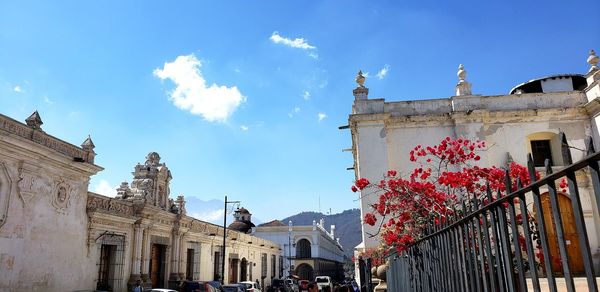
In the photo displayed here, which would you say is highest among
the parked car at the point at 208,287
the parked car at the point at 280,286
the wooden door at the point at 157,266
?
the wooden door at the point at 157,266

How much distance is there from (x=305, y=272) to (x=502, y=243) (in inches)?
2076

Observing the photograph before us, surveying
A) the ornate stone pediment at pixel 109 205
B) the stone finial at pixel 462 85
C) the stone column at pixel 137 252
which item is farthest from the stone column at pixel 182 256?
the stone finial at pixel 462 85

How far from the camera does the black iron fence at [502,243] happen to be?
174 centimetres

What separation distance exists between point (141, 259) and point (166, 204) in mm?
3285

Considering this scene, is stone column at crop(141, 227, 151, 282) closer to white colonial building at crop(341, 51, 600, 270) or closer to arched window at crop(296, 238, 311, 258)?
white colonial building at crop(341, 51, 600, 270)

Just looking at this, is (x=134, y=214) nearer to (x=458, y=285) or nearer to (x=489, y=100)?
(x=489, y=100)

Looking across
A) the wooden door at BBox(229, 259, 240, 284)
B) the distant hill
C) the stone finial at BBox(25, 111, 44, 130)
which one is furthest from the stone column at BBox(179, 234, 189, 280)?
the distant hill

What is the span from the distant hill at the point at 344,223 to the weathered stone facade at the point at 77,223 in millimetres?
112664

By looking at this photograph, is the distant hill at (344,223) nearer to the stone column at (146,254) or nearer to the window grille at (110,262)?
the stone column at (146,254)

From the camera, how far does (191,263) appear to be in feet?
74.9

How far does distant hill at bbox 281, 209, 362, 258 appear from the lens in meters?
146

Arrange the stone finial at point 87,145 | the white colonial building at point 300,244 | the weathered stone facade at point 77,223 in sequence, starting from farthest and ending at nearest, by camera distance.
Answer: the white colonial building at point 300,244, the stone finial at point 87,145, the weathered stone facade at point 77,223

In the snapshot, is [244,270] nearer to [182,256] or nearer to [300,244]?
[182,256]

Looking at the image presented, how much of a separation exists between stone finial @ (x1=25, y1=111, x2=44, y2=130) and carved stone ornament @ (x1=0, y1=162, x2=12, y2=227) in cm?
171
